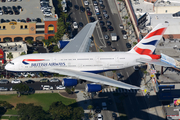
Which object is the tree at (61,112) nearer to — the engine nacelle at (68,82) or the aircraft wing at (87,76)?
the engine nacelle at (68,82)

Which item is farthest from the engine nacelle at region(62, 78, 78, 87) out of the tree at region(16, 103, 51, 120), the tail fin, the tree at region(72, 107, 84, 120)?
the tail fin

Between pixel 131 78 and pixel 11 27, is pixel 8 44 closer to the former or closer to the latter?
pixel 11 27

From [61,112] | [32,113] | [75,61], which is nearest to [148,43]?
[75,61]

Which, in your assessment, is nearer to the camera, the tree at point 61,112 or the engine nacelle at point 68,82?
the engine nacelle at point 68,82

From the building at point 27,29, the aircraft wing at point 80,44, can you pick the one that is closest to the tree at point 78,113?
the aircraft wing at point 80,44

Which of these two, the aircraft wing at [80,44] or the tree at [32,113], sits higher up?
the aircraft wing at [80,44]

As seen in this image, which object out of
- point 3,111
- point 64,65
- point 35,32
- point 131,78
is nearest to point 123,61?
point 64,65
